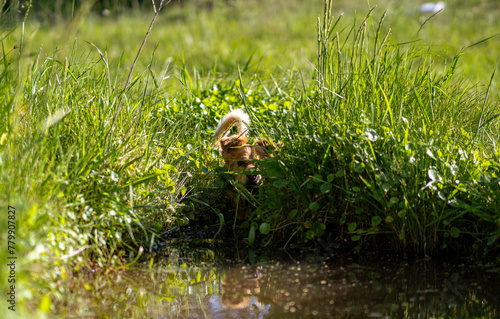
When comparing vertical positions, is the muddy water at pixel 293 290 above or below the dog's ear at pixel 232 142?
below

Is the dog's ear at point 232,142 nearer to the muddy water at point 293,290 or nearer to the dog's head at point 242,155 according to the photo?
the dog's head at point 242,155

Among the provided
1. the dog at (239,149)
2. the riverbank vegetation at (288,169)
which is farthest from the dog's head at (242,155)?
the riverbank vegetation at (288,169)

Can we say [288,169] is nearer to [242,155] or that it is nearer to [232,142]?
[242,155]

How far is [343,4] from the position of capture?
41.9 feet

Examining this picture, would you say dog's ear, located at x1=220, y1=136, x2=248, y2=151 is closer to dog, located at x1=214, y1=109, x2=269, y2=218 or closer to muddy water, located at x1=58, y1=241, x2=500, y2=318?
dog, located at x1=214, y1=109, x2=269, y2=218

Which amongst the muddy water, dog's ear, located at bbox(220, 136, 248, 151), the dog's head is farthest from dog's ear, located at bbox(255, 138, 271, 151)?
the muddy water

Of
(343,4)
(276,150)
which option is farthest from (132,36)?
(276,150)

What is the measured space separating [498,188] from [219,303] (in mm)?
1569

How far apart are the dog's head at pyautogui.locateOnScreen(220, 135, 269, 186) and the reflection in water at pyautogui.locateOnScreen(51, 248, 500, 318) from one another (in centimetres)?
92

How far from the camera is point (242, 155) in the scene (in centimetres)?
395

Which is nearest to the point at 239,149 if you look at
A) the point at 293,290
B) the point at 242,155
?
the point at 242,155

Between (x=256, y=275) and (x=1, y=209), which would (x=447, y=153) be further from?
(x=1, y=209)

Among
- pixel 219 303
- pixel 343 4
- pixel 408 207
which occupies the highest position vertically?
pixel 343 4

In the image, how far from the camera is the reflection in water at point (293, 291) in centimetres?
240
